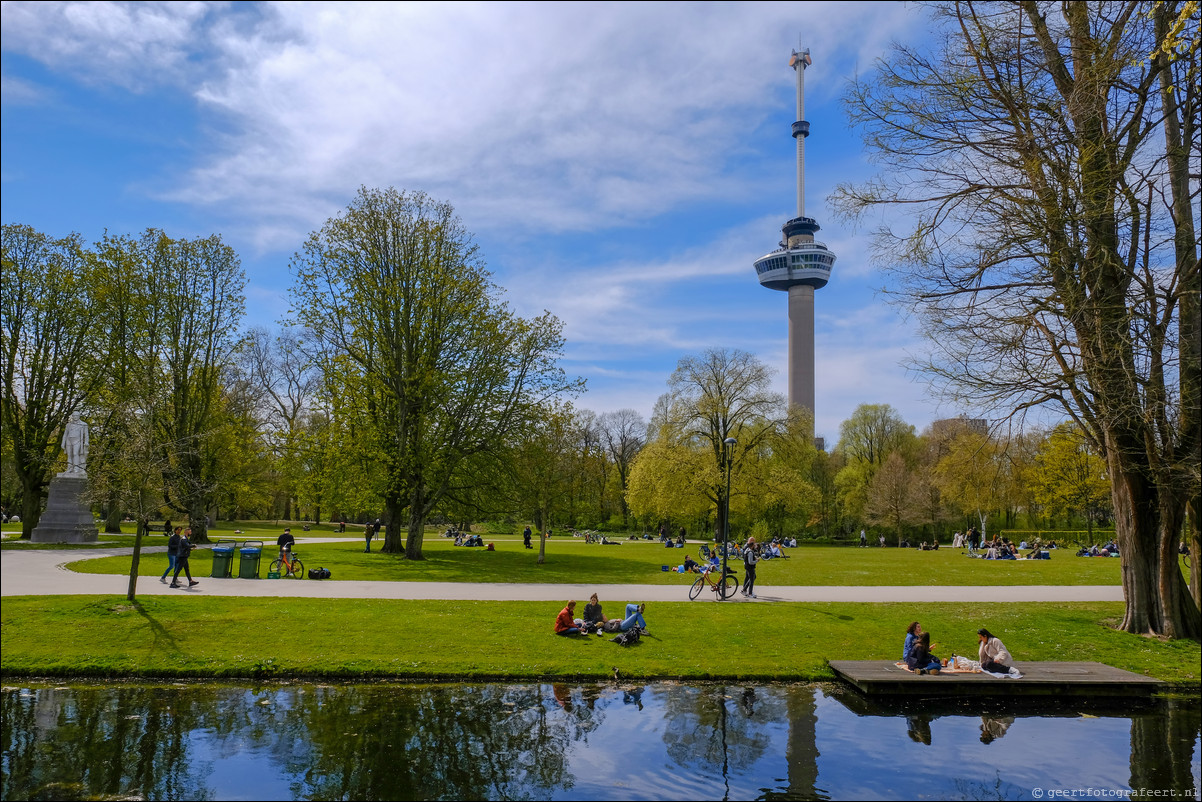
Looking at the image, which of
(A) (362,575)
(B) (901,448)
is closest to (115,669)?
(A) (362,575)

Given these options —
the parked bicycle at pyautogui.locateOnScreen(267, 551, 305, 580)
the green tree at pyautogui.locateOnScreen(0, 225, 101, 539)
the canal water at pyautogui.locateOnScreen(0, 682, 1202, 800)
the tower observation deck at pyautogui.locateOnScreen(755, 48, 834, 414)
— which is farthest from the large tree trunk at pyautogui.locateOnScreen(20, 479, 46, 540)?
the tower observation deck at pyautogui.locateOnScreen(755, 48, 834, 414)

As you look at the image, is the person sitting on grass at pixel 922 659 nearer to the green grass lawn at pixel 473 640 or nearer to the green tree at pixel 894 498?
the green grass lawn at pixel 473 640

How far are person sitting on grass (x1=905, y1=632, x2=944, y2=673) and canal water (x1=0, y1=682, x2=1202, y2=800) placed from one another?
3.12 feet

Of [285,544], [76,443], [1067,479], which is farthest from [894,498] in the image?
[76,443]

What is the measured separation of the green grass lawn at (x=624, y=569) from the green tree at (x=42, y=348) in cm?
799

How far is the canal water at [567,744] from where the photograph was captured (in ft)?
29.0

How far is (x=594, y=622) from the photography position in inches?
675

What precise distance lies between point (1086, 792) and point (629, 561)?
2812cm

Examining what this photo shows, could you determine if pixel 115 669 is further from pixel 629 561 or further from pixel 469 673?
pixel 629 561

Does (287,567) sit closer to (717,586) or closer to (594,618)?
(594,618)

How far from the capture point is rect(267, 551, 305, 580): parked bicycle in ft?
81.7

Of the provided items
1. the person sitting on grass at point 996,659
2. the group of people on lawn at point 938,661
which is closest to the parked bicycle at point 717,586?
the group of people on lawn at point 938,661

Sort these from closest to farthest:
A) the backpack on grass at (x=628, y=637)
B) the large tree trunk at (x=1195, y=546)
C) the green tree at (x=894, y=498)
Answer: the backpack on grass at (x=628, y=637) < the large tree trunk at (x=1195, y=546) < the green tree at (x=894, y=498)

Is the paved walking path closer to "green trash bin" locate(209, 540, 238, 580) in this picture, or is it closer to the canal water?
"green trash bin" locate(209, 540, 238, 580)
